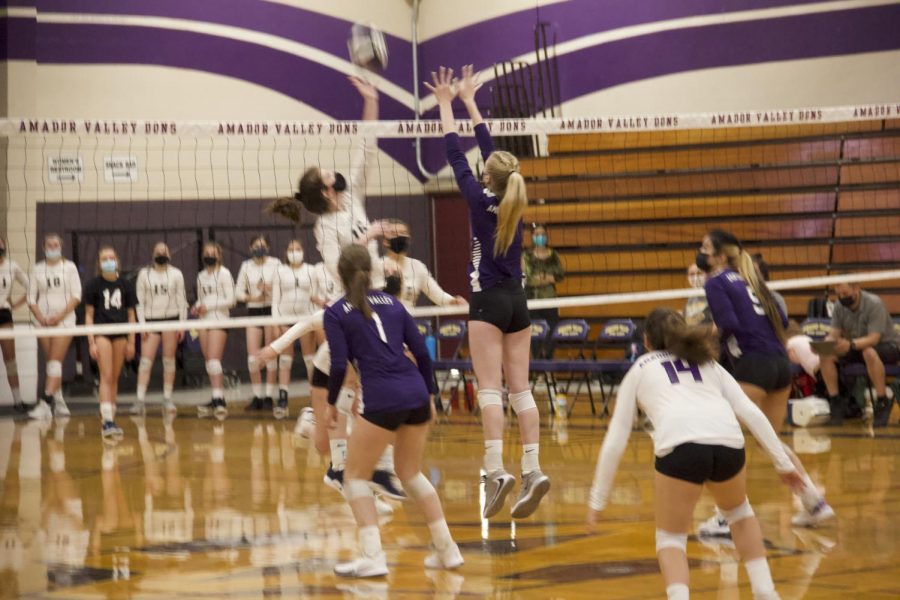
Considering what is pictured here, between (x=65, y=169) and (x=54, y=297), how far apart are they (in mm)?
3045

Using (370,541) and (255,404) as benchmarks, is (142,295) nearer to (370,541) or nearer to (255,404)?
(255,404)

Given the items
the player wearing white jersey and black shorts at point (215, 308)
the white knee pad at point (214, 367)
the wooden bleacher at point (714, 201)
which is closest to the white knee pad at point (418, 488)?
the player wearing white jersey and black shorts at point (215, 308)

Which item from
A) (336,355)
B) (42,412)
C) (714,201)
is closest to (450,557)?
(336,355)

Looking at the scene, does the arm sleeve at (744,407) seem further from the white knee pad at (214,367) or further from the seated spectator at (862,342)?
the white knee pad at (214,367)

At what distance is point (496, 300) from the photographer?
21.1 ft

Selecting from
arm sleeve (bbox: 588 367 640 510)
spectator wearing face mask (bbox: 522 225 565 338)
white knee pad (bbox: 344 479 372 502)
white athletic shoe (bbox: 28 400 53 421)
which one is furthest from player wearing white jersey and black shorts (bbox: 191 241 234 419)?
arm sleeve (bbox: 588 367 640 510)

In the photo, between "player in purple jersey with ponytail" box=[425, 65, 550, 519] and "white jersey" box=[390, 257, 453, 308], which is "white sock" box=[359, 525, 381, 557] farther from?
"white jersey" box=[390, 257, 453, 308]

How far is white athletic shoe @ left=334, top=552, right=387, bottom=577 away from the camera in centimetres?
594

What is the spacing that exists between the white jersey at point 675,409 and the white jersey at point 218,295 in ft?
29.7

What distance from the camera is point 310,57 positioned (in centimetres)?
1775

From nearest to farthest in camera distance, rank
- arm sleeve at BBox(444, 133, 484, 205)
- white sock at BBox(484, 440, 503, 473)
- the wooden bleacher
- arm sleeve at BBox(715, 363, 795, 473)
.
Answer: arm sleeve at BBox(715, 363, 795, 473) → arm sleeve at BBox(444, 133, 484, 205) → white sock at BBox(484, 440, 503, 473) → the wooden bleacher

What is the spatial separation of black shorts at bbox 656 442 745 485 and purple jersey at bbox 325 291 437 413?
1.48m

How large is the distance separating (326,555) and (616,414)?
229cm

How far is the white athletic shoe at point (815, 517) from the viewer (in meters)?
6.68
